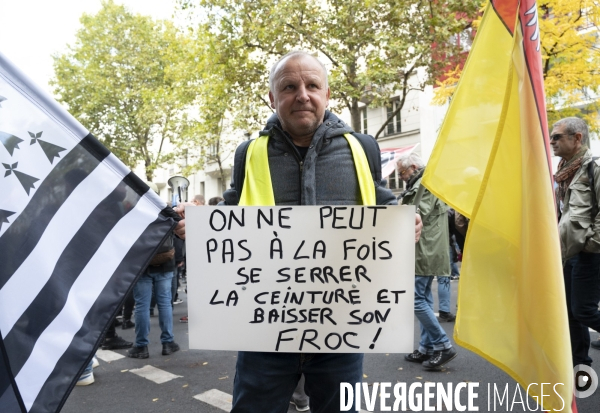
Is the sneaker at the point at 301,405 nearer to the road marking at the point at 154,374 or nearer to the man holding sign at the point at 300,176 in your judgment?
the road marking at the point at 154,374

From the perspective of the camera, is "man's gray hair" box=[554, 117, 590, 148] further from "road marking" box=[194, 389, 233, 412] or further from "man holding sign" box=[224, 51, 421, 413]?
"road marking" box=[194, 389, 233, 412]

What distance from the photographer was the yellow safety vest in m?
1.87

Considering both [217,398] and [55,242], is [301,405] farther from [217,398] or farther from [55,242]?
[55,242]

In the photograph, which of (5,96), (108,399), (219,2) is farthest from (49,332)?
(219,2)

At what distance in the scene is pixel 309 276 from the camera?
1.78 metres

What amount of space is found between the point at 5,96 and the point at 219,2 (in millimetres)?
11060

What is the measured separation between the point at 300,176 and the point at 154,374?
3465 mm

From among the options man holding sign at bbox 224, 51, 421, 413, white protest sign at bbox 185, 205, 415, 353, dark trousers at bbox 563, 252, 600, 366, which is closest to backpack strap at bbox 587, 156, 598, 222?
dark trousers at bbox 563, 252, 600, 366

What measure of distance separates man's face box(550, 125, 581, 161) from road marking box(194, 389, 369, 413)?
3.09 meters

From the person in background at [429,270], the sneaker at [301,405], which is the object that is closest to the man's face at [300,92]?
the sneaker at [301,405]

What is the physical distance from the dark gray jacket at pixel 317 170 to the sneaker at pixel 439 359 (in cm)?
289

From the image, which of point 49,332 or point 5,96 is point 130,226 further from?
point 5,96

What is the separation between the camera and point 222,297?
5.84 ft

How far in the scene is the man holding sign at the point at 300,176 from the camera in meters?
1.83
